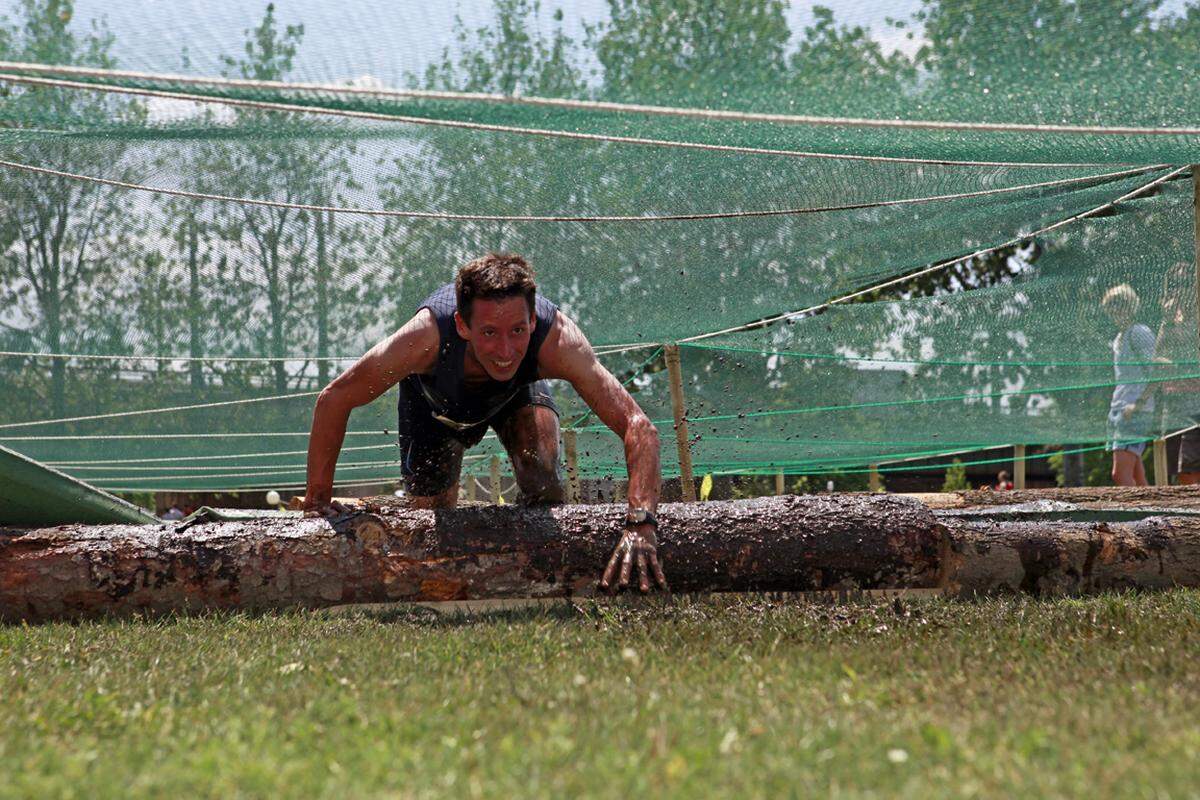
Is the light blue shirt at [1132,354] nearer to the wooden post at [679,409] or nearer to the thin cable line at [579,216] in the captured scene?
the thin cable line at [579,216]

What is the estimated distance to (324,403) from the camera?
5008 mm

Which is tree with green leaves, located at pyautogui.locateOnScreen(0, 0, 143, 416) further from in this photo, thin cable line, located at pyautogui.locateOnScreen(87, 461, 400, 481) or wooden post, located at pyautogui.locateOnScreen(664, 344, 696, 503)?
wooden post, located at pyautogui.locateOnScreen(664, 344, 696, 503)

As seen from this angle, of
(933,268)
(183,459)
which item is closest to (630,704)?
(933,268)

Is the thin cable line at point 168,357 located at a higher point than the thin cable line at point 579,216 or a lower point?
lower

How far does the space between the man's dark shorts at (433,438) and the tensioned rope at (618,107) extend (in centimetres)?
193

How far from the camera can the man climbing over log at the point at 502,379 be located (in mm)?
4648

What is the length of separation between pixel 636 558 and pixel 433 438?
1.75 metres

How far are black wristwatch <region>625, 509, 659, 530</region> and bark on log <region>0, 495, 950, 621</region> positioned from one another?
162mm

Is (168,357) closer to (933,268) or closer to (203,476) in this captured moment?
(203,476)

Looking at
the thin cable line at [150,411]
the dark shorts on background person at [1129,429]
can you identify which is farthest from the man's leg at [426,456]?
the dark shorts on background person at [1129,429]

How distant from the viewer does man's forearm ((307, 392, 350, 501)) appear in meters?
5.01

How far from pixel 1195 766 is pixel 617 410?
123 inches

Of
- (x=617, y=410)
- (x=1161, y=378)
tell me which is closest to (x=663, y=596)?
(x=617, y=410)

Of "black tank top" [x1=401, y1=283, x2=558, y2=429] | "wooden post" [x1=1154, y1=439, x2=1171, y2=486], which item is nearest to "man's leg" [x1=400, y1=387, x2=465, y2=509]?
"black tank top" [x1=401, y1=283, x2=558, y2=429]
